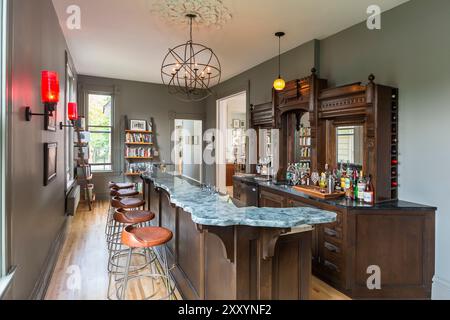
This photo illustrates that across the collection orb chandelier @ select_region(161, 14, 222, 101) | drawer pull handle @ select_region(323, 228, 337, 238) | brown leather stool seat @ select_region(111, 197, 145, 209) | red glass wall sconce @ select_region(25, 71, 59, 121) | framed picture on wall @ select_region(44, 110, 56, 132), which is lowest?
drawer pull handle @ select_region(323, 228, 337, 238)

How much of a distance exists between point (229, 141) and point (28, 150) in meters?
6.97

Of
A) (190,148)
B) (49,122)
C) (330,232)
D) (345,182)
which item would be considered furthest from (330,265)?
(190,148)

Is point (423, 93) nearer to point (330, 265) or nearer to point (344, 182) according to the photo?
point (344, 182)

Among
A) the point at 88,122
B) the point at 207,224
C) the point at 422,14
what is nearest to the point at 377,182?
the point at 422,14

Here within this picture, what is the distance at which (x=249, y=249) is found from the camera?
1744 millimetres

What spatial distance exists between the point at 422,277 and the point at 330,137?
6.09 ft

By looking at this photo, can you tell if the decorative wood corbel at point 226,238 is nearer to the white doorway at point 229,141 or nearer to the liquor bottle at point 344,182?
the liquor bottle at point 344,182

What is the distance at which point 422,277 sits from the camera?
2.69 m

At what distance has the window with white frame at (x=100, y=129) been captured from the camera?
6.94 metres

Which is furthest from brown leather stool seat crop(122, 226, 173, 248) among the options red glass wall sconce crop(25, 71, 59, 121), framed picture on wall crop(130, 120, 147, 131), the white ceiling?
framed picture on wall crop(130, 120, 147, 131)

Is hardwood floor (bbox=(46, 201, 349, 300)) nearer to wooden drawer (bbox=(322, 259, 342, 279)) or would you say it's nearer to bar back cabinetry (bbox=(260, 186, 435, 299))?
wooden drawer (bbox=(322, 259, 342, 279))

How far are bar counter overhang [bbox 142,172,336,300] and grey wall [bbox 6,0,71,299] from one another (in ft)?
3.64

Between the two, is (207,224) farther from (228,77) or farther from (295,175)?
(228,77)

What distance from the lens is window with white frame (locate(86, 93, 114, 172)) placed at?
694cm
